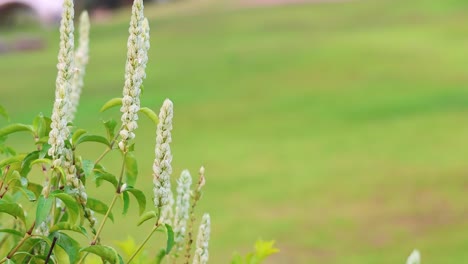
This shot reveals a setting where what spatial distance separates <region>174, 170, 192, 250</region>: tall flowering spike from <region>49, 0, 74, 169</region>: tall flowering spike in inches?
10.3

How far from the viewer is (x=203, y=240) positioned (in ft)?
5.39

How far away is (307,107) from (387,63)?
8.19ft

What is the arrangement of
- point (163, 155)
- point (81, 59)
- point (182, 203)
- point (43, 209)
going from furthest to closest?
point (81, 59), point (182, 203), point (43, 209), point (163, 155)

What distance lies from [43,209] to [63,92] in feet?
0.64

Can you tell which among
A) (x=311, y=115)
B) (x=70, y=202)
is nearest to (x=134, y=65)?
(x=70, y=202)

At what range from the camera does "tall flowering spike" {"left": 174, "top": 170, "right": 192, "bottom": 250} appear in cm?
176

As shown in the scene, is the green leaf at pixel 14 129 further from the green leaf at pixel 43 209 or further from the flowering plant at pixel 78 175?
the green leaf at pixel 43 209

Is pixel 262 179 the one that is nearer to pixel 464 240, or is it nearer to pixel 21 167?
pixel 464 240

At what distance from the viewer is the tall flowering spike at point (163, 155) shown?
1.45m

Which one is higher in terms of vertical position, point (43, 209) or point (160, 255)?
point (160, 255)

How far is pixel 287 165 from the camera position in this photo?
409 inches

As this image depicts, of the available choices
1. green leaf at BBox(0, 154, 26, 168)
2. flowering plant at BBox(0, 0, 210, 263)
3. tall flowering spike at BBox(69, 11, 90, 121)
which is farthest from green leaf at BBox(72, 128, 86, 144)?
tall flowering spike at BBox(69, 11, 90, 121)

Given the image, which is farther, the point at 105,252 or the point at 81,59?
the point at 81,59

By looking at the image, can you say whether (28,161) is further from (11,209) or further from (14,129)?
(11,209)
